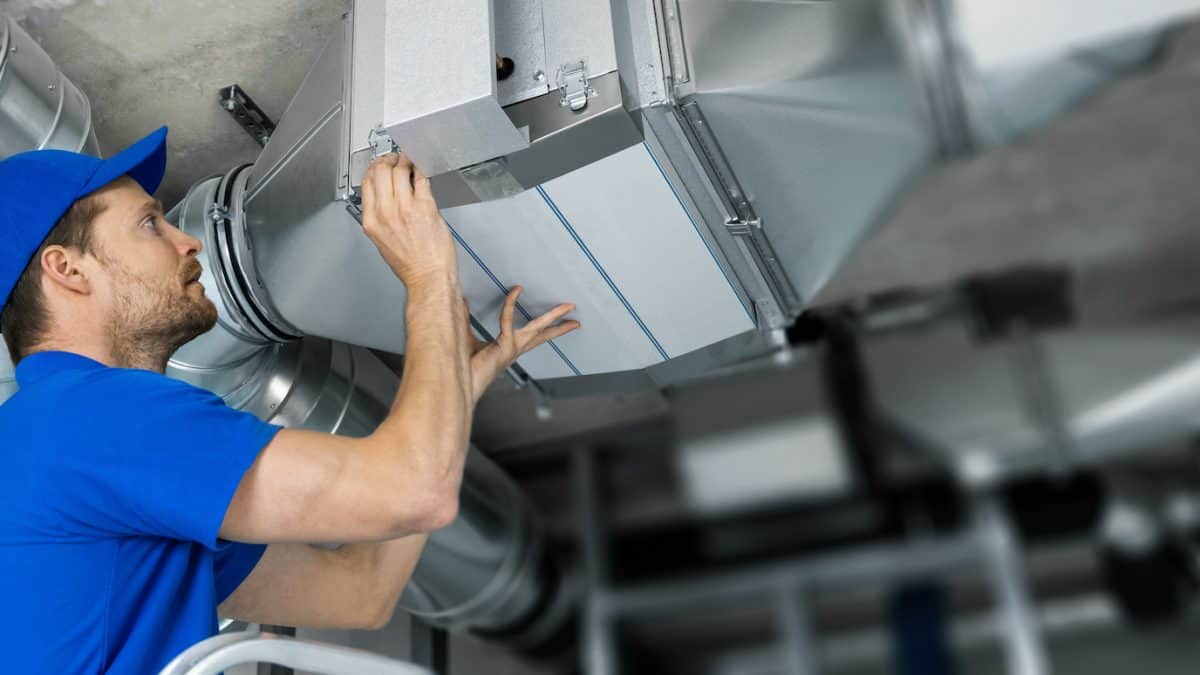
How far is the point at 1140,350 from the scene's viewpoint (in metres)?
3.19

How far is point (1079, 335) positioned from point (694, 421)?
1.43 metres

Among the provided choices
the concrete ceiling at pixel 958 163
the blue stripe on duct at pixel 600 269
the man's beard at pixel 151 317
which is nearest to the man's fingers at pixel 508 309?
the blue stripe on duct at pixel 600 269

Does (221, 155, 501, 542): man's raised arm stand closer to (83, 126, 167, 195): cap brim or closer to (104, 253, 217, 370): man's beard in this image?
(104, 253, 217, 370): man's beard

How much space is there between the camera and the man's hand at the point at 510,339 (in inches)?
41.9

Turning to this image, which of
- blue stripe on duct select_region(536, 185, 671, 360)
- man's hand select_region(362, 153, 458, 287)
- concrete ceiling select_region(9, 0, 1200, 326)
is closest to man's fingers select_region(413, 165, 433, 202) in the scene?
man's hand select_region(362, 153, 458, 287)

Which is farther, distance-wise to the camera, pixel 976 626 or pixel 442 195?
pixel 976 626

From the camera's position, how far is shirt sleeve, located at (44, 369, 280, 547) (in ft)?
2.51

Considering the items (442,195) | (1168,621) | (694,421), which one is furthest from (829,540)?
(442,195)

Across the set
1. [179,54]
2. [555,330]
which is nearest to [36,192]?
[179,54]

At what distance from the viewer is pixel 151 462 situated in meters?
0.77

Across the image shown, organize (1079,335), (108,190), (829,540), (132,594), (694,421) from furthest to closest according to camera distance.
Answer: (829,540) < (694,421) < (1079,335) < (108,190) < (132,594)

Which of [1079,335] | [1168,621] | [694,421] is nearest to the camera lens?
[1079,335]

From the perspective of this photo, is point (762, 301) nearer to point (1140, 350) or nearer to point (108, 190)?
point (108, 190)

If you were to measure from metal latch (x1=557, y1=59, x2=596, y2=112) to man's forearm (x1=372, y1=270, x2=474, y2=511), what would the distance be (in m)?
0.20
